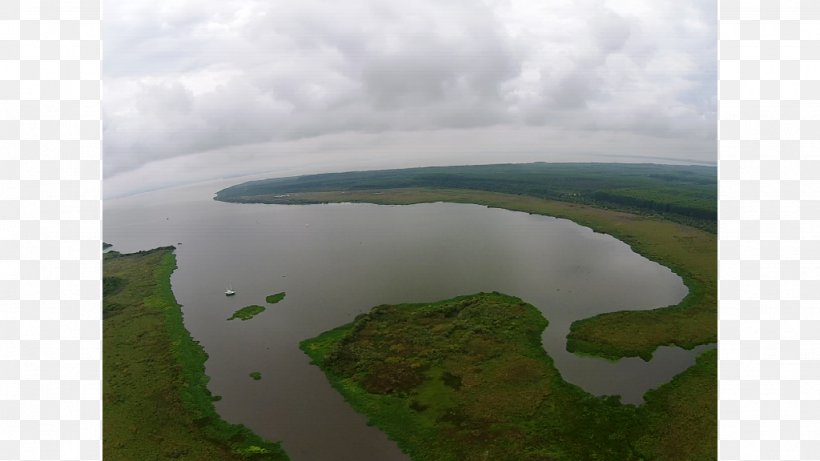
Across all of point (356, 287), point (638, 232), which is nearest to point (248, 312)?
point (356, 287)

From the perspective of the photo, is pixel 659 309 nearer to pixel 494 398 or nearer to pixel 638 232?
pixel 494 398

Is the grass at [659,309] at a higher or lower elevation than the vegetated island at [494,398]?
higher

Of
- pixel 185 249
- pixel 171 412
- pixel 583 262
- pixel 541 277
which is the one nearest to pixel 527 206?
pixel 583 262

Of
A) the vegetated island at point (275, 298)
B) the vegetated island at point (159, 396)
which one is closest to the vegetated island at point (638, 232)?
the vegetated island at point (159, 396)

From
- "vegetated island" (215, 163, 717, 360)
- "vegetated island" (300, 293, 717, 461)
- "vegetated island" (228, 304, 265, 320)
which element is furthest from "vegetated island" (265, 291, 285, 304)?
"vegetated island" (215, 163, 717, 360)

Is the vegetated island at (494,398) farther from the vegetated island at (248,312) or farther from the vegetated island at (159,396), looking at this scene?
the vegetated island at (248,312)

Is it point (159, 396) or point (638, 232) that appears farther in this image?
point (638, 232)
